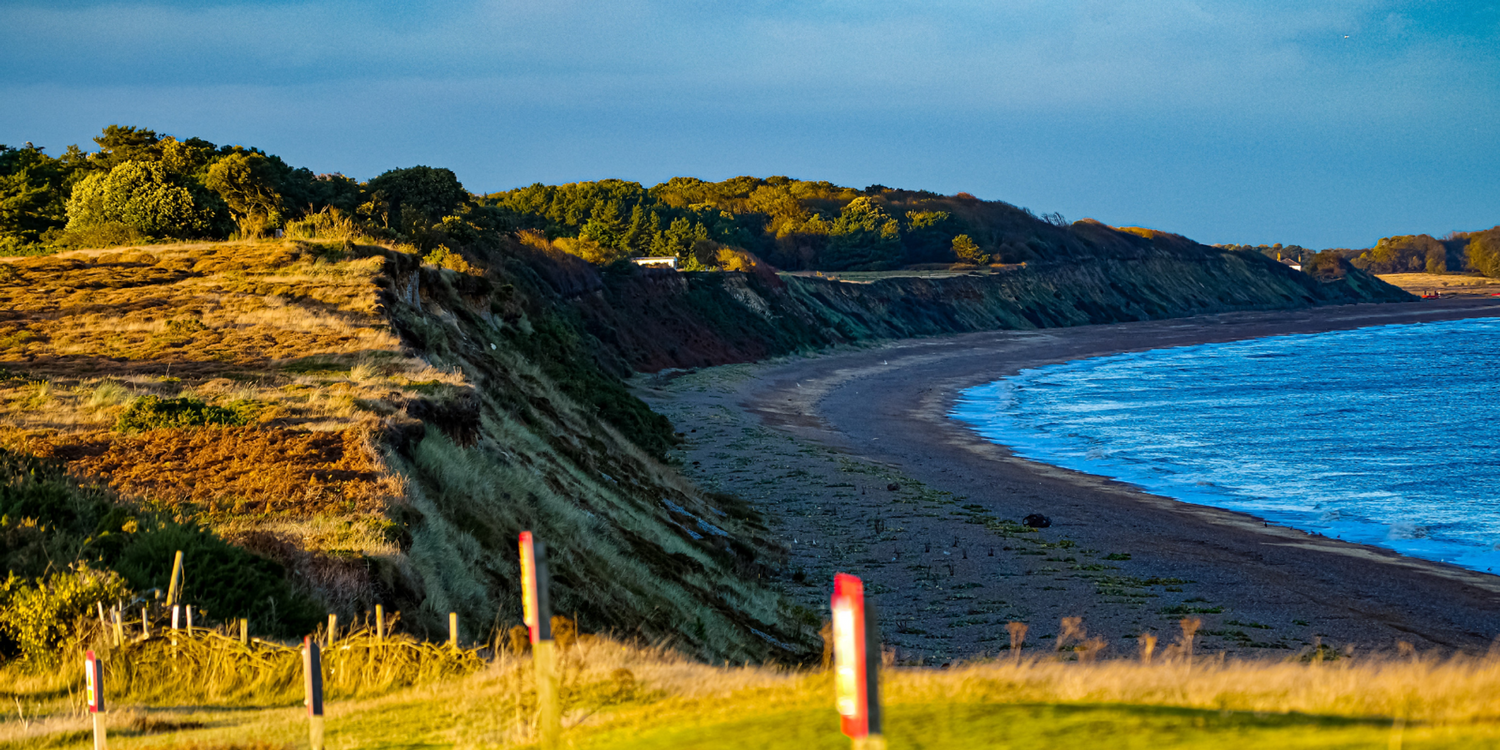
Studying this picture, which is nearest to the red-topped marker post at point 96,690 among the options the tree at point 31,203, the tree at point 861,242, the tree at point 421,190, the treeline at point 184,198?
the treeline at point 184,198

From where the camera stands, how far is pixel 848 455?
1510 inches

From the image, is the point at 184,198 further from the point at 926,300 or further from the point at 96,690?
the point at 926,300

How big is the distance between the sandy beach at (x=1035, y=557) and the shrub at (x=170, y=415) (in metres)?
9.36

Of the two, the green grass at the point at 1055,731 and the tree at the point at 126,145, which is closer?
the green grass at the point at 1055,731

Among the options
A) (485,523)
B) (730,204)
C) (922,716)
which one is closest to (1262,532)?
(485,523)

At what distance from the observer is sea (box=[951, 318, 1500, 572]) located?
95.0ft

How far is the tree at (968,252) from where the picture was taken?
152m

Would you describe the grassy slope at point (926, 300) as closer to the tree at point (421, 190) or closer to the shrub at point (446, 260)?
the tree at point (421, 190)

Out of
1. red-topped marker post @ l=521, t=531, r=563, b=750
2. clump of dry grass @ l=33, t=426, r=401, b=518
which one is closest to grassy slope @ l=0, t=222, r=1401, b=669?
clump of dry grass @ l=33, t=426, r=401, b=518

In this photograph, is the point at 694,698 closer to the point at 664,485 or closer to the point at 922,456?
the point at 664,485

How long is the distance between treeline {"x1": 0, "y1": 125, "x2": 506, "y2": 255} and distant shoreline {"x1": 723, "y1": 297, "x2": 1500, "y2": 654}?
17.4m

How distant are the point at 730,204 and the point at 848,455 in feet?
433

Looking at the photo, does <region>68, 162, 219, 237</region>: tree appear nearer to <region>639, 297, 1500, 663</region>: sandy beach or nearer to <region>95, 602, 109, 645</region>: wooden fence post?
<region>639, 297, 1500, 663</region>: sandy beach

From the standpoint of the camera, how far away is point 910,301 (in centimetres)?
11762
